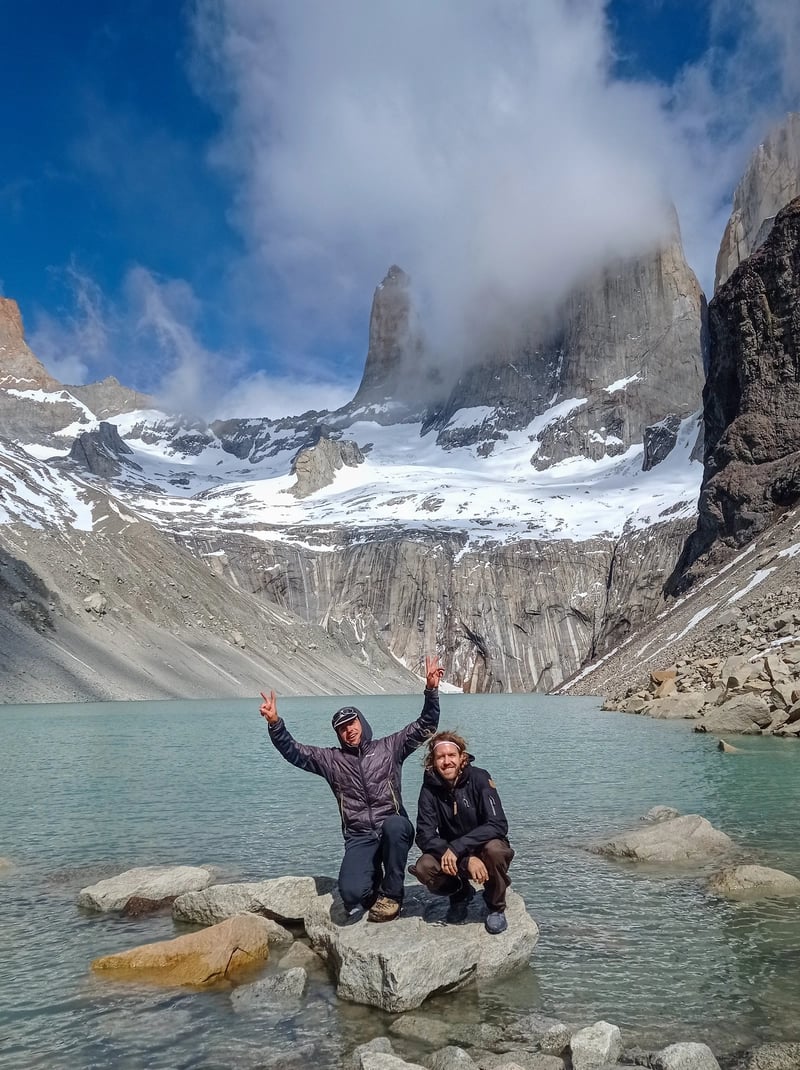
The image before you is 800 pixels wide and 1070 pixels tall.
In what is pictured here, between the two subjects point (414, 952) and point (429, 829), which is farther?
point (429, 829)

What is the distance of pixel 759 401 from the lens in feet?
268

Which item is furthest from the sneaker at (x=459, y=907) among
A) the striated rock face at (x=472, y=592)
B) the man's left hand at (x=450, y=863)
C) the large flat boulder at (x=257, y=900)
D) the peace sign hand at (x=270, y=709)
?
the striated rock face at (x=472, y=592)

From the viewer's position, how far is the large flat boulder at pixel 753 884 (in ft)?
35.2

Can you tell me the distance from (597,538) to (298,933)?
15960 cm

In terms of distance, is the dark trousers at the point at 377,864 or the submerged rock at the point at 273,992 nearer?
the submerged rock at the point at 273,992

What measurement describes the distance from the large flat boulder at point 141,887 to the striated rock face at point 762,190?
151166mm

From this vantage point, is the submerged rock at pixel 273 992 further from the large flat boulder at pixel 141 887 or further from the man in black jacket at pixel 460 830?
the large flat boulder at pixel 141 887

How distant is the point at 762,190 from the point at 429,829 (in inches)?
6473

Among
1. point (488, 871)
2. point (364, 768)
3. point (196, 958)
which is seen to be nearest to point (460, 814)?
point (488, 871)

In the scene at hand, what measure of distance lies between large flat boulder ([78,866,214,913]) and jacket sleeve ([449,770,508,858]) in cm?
466

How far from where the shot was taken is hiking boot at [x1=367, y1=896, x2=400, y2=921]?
8633 mm

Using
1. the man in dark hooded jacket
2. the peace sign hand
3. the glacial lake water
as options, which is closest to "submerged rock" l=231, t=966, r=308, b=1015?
the glacial lake water

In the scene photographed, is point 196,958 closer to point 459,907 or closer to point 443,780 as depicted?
point 459,907

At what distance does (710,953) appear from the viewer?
28.7 feet
